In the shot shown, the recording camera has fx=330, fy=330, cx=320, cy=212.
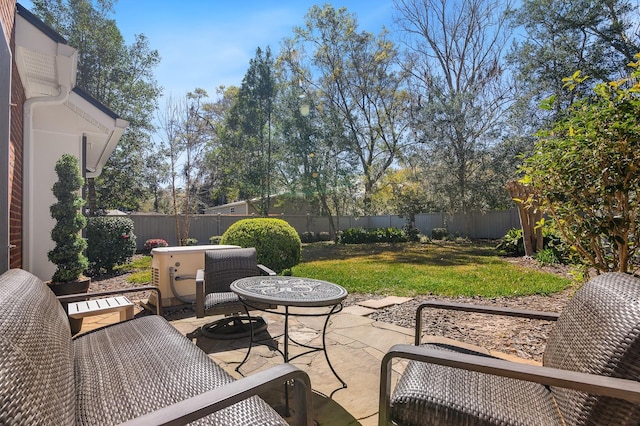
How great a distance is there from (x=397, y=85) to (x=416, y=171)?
5433 millimetres

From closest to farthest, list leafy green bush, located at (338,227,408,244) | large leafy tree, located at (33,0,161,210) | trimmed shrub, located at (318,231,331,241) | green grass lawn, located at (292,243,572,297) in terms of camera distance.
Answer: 1. green grass lawn, located at (292,243,572,297)
2. large leafy tree, located at (33,0,161,210)
3. leafy green bush, located at (338,227,408,244)
4. trimmed shrub, located at (318,231,331,241)

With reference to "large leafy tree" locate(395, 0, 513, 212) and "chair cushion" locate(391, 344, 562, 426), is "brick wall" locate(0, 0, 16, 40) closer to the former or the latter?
"chair cushion" locate(391, 344, 562, 426)

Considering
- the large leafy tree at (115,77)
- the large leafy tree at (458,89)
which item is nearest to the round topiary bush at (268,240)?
the large leafy tree at (115,77)

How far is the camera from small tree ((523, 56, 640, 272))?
6.97 ft

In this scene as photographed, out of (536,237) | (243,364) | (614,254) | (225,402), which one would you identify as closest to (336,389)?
(243,364)

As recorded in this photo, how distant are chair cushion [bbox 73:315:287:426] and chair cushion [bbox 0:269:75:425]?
19 centimetres

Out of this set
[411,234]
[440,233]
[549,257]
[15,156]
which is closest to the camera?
[15,156]

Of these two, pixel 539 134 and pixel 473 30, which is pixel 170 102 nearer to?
pixel 539 134

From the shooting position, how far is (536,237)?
9914mm

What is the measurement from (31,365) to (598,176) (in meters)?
3.14

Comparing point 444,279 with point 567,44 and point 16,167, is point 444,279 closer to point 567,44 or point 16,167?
point 16,167

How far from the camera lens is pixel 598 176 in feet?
7.54

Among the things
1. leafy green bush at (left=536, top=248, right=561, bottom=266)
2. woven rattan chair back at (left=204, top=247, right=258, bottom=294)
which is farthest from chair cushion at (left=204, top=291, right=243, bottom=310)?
leafy green bush at (left=536, top=248, right=561, bottom=266)

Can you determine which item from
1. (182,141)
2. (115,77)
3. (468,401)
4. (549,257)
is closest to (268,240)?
(468,401)
